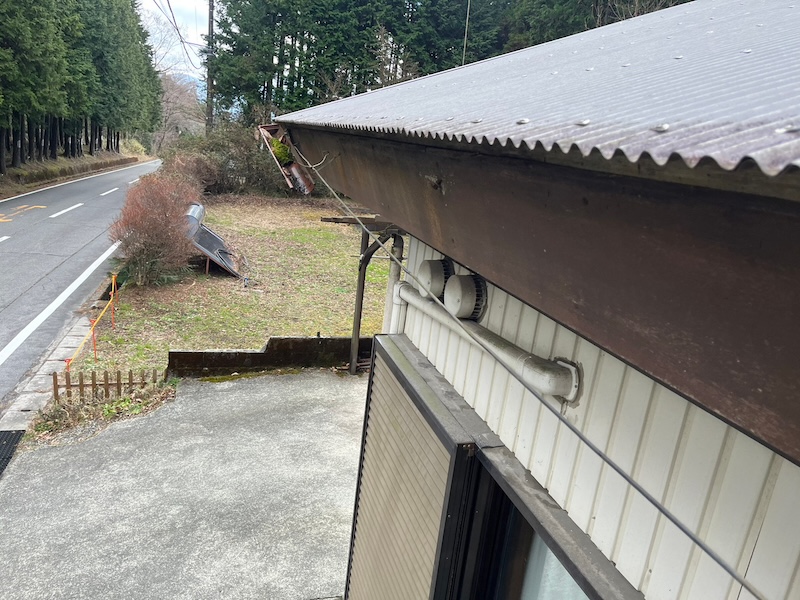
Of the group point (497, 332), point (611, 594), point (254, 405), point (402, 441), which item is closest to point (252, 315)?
point (254, 405)

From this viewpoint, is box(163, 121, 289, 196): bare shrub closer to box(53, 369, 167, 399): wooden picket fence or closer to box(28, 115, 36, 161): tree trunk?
box(28, 115, 36, 161): tree trunk

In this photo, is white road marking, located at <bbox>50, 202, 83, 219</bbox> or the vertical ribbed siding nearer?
the vertical ribbed siding

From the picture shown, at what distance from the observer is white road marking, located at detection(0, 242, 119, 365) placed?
8.80 metres

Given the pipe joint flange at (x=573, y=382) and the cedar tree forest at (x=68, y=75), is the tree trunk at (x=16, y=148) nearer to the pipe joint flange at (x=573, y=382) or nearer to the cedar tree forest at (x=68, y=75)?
the cedar tree forest at (x=68, y=75)

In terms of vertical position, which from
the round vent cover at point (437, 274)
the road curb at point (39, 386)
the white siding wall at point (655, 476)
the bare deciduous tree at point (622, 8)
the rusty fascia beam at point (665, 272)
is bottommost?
the road curb at point (39, 386)

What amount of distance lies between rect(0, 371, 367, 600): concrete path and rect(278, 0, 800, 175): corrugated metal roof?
3.85 meters

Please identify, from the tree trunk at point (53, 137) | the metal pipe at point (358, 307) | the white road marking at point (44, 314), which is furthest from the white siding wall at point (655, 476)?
the tree trunk at point (53, 137)

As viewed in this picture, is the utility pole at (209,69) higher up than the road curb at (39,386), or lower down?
higher up

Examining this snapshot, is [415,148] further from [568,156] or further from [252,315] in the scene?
[252,315]

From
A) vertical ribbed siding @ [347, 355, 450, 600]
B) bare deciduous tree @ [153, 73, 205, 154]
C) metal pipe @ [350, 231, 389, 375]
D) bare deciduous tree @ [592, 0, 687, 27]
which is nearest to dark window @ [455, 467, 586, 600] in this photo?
vertical ribbed siding @ [347, 355, 450, 600]

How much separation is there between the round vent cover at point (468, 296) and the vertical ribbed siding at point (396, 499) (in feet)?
1.87

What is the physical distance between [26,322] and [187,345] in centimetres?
312

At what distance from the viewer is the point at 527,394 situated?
78.9 inches

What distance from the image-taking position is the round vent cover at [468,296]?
228 cm
